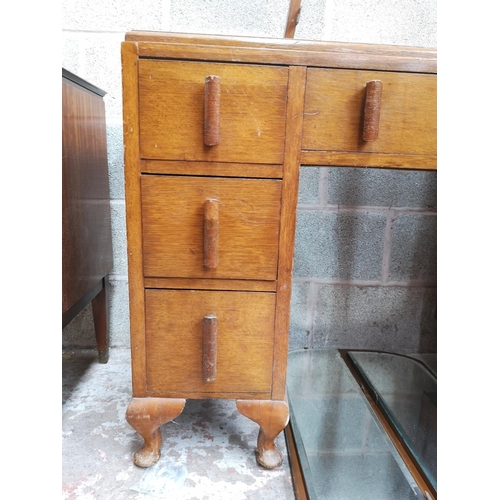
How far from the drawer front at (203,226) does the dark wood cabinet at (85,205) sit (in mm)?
223

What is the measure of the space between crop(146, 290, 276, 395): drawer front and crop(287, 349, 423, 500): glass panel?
0.77ft

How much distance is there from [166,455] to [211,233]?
18.2 inches

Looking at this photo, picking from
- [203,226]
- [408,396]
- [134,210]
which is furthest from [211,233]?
[408,396]

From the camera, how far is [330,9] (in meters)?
1.01

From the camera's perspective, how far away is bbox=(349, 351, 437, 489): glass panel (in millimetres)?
841

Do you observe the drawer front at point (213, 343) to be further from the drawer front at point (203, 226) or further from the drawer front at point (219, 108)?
the drawer front at point (219, 108)

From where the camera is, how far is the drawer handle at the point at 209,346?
0.64 metres

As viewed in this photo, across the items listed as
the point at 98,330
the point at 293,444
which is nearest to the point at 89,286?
the point at 98,330

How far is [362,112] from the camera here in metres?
0.60

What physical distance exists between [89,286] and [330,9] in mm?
921

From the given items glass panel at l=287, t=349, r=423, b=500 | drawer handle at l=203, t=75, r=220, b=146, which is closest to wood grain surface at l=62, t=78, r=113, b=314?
drawer handle at l=203, t=75, r=220, b=146

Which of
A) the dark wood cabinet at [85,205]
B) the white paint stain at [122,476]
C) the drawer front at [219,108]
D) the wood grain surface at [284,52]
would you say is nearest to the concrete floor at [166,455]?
the white paint stain at [122,476]

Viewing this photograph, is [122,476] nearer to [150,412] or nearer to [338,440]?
[150,412]

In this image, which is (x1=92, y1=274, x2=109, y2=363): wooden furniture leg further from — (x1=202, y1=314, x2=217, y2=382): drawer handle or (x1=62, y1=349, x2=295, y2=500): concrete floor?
(x1=202, y1=314, x2=217, y2=382): drawer handle
